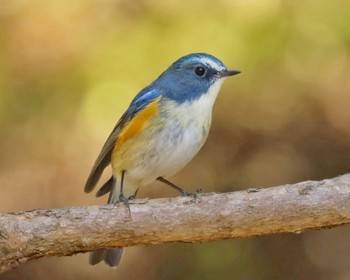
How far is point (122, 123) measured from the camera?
5.06 m

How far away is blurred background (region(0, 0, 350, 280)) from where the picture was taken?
5777mm

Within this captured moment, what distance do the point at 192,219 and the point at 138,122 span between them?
891 millimetres

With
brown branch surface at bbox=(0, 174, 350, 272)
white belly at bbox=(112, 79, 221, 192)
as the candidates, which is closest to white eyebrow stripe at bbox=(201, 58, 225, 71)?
white belly at bbox=(112, 79, 221, 192)

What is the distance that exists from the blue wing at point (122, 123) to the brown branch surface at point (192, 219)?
0.93 metres

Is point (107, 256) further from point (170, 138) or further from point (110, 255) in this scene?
point (170, 138)

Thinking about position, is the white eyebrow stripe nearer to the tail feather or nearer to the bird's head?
the bird's head

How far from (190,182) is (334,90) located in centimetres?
108

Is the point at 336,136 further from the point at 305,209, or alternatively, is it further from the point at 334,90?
the point at 305,209

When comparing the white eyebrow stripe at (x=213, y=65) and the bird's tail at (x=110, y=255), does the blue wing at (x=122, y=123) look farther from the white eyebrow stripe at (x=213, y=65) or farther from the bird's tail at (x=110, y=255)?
the white eyebrow stripe at (x=213, y=65)

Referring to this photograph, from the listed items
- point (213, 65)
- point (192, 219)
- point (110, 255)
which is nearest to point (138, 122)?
point (213, 65)

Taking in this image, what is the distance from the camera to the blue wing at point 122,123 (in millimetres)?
4957

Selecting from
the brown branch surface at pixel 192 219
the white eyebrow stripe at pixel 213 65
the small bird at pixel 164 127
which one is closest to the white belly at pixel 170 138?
the small bird at pixel 164 127

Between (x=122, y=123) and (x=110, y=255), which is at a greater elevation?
(x=122, y=123)

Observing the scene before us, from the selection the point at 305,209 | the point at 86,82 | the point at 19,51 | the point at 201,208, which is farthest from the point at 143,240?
the point at 19,51
